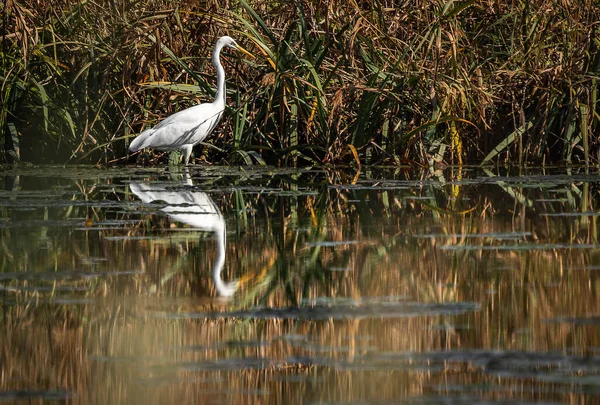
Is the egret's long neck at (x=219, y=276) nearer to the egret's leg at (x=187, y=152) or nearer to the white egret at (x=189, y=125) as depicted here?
the white egret at (x=189, y=125)

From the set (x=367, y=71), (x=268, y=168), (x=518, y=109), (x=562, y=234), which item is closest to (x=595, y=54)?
(x=518, y=109)

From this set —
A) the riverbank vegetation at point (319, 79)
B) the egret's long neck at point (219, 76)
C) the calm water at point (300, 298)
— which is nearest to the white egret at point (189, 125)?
the egret's long neck at point (219, 76)

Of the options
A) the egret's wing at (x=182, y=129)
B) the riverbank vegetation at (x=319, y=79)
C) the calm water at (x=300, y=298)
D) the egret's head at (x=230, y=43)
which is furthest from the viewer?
the egret's head at (x=230, y=43)

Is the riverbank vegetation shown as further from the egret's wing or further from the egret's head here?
the egret's wing

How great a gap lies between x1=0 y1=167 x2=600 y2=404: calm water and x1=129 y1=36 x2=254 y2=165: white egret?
6.09ft

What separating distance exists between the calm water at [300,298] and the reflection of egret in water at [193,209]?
0.07 feet

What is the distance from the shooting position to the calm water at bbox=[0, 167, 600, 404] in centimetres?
360

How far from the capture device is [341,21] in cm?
1134

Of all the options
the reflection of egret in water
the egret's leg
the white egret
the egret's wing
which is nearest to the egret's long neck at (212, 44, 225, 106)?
the white egret

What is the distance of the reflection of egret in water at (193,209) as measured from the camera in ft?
18.9

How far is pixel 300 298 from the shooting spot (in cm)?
492

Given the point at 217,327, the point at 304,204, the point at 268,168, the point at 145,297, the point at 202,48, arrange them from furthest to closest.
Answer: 1. the point at 202,48
2. the point at 268,168
3. the point at 304,204
4. the point at 145,297
5. the point at 217,327

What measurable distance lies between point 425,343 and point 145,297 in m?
1.47

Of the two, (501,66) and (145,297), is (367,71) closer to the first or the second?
(501,66)
